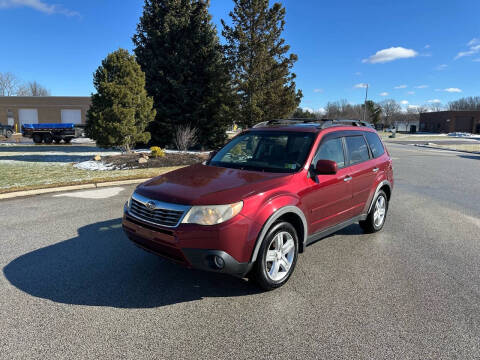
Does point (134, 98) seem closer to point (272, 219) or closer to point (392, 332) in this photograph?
point (272, 219)

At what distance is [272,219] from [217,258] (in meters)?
0.68

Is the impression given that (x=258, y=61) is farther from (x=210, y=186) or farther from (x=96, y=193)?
(x=210, y=186)

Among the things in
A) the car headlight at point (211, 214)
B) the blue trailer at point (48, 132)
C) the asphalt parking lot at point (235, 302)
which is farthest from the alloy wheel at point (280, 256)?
the blue trailer at point (48, 132)

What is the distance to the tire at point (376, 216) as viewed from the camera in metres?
5.27

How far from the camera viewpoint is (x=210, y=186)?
3447 millimetres

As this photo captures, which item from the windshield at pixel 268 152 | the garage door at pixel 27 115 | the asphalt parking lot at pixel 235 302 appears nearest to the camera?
the asphalt parking lot at pixel 235 302

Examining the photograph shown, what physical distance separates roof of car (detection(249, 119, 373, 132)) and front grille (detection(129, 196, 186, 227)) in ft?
6.82

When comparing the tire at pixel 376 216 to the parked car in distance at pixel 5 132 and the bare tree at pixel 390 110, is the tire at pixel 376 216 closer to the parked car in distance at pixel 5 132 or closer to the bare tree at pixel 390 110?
the parked car in distance at pixel 5 132

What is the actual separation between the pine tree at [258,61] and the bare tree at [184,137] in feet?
9.52

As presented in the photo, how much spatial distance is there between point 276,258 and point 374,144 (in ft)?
9.93

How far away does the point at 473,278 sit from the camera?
3900 mm

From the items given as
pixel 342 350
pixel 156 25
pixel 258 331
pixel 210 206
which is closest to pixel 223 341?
pixel 258 331

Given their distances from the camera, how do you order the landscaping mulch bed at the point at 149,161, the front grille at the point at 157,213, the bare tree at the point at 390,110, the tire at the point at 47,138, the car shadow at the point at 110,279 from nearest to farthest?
the front grille at the point at 157,213 → the car shadow at the point at 110,279 → the landscaping mulch bed at the point at 149,161 → the tire at the point at 47,138 → the bare tree at the point at 390,110

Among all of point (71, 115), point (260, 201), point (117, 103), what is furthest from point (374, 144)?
point (71, 115)
